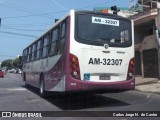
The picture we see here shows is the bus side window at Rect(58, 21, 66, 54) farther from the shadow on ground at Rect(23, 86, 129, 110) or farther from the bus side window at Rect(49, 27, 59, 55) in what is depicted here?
the shadow on ground at Rect(23, 86, 129, 110)

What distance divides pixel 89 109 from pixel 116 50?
2.21 metres

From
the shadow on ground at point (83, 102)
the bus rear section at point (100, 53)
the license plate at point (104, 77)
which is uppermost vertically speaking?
the bus rear section at point (100, 53)

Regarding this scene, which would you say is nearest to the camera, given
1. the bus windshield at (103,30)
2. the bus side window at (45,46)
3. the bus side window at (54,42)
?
the bus windshield at (103,30)

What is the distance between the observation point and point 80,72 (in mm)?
10547

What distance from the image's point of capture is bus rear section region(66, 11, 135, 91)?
10531 mm

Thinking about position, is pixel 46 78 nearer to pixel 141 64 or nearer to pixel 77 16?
pixel 77 16

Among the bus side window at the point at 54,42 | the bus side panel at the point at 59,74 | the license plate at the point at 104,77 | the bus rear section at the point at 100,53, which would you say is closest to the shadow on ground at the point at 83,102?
the bus side panel at the point at 59,74

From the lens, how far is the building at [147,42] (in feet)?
88.0

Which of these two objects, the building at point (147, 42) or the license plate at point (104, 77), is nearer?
the license plate at point (104, 77)

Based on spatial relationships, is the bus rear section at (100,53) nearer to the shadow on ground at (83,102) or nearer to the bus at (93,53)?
the bus at (93,53)

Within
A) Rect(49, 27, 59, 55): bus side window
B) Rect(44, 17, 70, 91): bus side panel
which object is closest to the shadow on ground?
Rect(44, 17, 70, 91): bus side panel

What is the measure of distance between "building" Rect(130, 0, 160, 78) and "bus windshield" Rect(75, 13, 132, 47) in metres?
14.6

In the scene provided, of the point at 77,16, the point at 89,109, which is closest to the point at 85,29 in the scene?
the point at 77,16

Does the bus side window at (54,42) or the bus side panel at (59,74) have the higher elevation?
the bus side window at (54,42)
